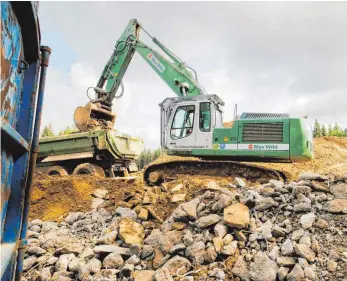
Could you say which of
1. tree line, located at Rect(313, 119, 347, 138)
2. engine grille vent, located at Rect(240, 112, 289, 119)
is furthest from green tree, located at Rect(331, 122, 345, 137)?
engine grille vent, located at Rect(240, 112, 289, 119)

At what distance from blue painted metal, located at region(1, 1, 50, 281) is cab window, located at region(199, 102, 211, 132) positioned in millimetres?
6524

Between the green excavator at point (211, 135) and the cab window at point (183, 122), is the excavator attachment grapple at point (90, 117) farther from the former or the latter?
the cab window at point (183, 122)

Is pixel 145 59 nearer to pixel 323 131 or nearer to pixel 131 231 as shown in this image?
pixel 131 231

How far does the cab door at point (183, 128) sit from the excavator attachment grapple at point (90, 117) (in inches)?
117

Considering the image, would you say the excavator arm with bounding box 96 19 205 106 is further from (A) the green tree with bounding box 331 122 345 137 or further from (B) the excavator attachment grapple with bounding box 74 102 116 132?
(A) the green tree with bounding box 331 122 345 137

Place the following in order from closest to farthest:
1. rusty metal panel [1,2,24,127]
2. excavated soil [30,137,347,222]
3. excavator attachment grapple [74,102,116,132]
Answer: rusty metal panel [1,2,24,127] < excavated soil [30,137,347,222] < excavator attachment grapple [74,102,116,132]

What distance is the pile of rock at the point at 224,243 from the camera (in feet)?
11.9

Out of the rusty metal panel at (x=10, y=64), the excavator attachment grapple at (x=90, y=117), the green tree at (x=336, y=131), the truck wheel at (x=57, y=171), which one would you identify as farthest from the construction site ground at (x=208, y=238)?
the green tree at (x=336, y=131)

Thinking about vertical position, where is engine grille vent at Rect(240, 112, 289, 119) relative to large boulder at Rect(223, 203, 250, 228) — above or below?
above

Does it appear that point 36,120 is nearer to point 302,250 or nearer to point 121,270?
point 121,270

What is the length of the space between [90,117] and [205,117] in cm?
411

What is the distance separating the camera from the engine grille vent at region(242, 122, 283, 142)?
789cm

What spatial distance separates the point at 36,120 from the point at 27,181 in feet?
1.31

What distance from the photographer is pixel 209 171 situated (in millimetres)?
8672
